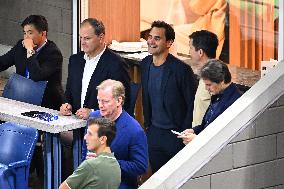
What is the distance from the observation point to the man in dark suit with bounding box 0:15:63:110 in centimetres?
832

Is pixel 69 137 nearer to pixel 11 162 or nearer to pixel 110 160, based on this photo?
pixel 11 162

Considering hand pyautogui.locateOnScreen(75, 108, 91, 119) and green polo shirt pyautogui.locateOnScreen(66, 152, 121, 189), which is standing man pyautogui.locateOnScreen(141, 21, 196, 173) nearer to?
hand pyautogui.locateOnScreen(75, 108, 91, 119)

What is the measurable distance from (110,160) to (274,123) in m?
1.41

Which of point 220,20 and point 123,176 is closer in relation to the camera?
point 123,176

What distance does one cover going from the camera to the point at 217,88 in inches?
272

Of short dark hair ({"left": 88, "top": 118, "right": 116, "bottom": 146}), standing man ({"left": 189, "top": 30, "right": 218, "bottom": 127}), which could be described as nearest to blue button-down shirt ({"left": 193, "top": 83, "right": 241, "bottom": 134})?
standing man ({"left": 189, "top": 30, "right": 218, "bottom": 127})

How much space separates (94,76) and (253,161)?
162 centimetres

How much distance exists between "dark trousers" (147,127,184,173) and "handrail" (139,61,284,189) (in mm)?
1062

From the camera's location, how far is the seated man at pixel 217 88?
689cm

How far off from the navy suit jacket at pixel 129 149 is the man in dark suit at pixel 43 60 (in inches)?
73.7

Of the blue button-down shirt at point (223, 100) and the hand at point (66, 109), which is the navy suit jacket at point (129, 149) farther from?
the hand at point (66, 109)

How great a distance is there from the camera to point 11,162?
7324 mm

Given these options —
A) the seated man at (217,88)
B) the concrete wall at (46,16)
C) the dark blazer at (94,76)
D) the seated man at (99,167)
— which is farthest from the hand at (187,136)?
the concrete wall at (46,16)

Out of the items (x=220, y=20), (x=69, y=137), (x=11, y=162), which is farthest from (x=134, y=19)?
(x=11, y=162)
